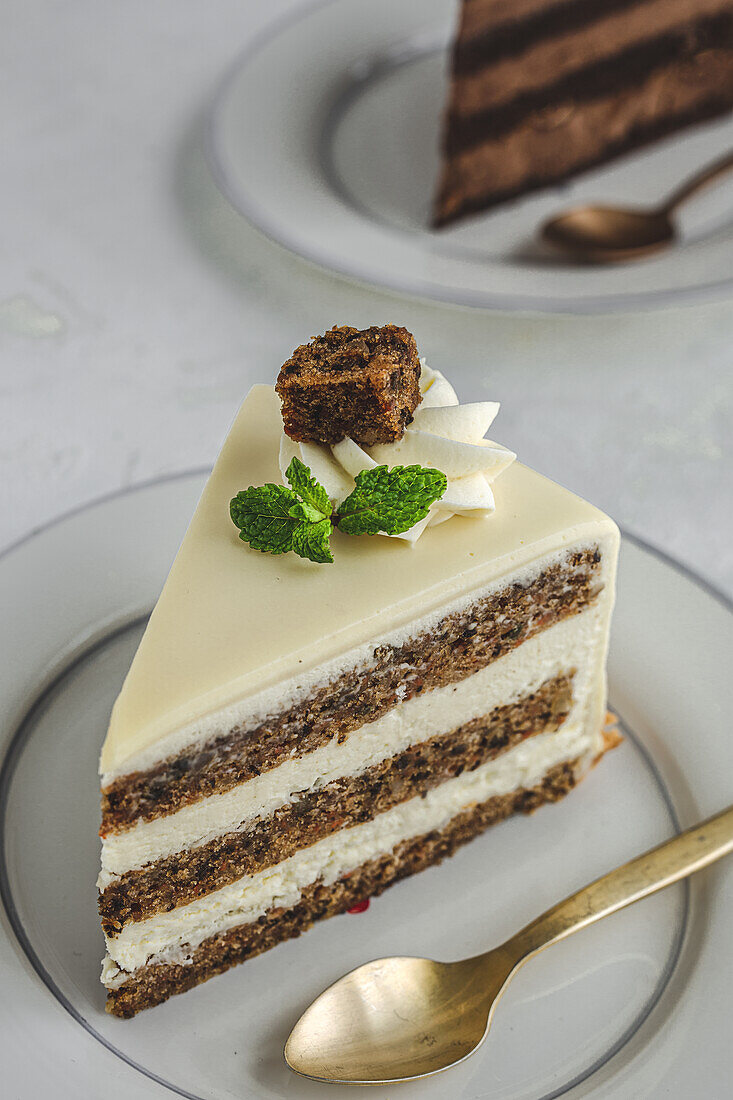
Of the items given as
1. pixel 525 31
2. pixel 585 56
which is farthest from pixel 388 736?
pixel 585 56

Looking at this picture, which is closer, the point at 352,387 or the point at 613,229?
the point at 352,387

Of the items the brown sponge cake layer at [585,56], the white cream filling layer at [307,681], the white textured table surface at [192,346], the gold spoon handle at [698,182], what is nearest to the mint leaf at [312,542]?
the white cream filling layer at [307,681]

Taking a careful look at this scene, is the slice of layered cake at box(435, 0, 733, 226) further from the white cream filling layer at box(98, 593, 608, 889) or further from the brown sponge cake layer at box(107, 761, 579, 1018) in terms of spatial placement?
the brown sponge cake layer at box(107, 761, 579, 1018)

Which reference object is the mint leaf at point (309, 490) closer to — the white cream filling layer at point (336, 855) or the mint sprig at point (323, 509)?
the mint sprig at point (323, 509)

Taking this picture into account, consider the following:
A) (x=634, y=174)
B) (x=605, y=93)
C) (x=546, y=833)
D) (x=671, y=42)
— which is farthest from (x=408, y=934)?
(x=671, y=42)

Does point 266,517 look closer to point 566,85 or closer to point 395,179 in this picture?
point 395,179

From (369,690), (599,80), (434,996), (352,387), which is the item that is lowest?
(434,996)
